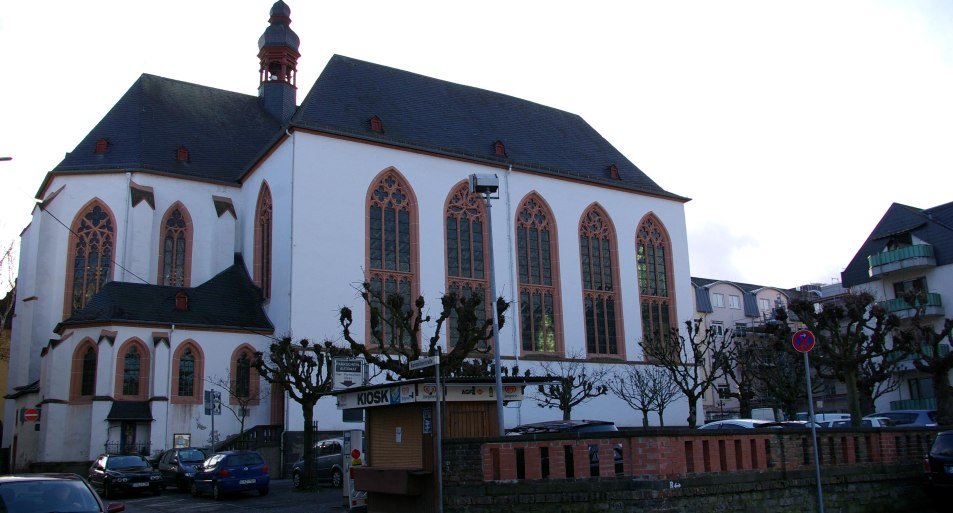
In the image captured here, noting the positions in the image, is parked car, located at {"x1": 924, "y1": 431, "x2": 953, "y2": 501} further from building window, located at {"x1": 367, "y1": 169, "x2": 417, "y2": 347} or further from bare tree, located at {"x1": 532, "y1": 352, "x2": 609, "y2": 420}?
building window, located at {"x1": 367, "y1": 169, "x2": 417, "y2": 347}

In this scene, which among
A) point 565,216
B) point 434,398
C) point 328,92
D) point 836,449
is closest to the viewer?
point 434,398

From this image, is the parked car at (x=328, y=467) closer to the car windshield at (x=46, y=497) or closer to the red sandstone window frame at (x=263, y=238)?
the red sandstone window frame at (x=263, y=238)

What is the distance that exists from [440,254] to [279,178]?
7737mm

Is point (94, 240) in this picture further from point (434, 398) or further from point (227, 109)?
point (434, 398)

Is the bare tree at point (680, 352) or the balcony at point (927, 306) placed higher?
the balcony at point (927, 306)

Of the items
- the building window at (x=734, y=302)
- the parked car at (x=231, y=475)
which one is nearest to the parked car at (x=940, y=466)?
the parked car at (x=231, y=475)

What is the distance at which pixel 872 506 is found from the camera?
16.5 metres

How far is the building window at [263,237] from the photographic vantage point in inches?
1491

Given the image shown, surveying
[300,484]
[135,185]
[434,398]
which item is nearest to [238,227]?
[135,185]

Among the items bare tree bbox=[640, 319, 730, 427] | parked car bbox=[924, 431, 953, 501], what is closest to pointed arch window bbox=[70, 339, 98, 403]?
bare tree bbox=[640, 319, 730, 427]

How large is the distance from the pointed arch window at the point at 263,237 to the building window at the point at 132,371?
628 cm

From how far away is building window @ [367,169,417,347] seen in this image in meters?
36.0

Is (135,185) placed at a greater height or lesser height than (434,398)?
greater

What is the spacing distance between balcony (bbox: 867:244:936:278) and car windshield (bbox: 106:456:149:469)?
40.5 m
